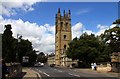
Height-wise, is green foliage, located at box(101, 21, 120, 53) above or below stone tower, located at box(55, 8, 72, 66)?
below

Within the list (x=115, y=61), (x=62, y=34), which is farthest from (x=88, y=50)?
(x=62, y=34)

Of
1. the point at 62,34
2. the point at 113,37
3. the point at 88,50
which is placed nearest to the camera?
the point at 113,37

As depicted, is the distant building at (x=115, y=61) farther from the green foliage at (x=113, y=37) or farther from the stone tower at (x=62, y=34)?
the stone tower at (x=62, y=34)

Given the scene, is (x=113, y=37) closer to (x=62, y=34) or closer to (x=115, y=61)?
(x=115, y=61)

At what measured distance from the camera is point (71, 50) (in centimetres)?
9631

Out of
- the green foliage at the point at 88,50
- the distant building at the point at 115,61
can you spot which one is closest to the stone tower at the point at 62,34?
the green foliage at the point at 88,50

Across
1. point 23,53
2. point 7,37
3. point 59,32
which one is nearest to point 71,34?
point 59,32

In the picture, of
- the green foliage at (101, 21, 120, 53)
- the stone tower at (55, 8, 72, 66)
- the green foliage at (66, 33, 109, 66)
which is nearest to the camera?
the green foliage at (101, 21, 120, 53)

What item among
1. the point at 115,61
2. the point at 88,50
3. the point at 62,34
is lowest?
the point at 115,61

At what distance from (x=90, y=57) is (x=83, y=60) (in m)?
4.82

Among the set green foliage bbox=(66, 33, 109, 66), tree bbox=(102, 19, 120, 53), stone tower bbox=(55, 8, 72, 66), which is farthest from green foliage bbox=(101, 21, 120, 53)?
stone tower bbox=(55, 8, 72, 66)

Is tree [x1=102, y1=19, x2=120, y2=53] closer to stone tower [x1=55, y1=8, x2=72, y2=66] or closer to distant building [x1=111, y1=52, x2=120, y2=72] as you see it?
distant building [x1=111, y1=52, x2=120, y2=72]

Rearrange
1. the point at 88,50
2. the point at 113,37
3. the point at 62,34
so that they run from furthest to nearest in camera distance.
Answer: the point at 62,34 → the point at 88,50 → the point at 113,37

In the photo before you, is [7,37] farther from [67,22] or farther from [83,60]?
[67,22]
